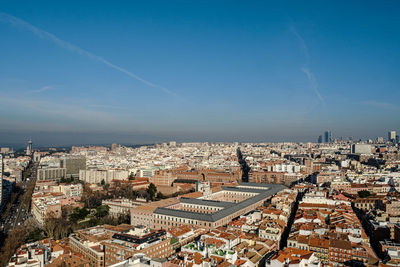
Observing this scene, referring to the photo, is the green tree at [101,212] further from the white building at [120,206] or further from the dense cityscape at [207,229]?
the white building at [120,206]

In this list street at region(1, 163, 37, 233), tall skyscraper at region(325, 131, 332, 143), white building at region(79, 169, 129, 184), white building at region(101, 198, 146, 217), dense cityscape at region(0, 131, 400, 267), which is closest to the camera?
dense cityscape at region(0, 131, 400, 267)

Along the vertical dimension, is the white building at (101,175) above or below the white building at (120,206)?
above

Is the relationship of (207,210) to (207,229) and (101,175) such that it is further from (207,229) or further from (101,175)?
(101,175)

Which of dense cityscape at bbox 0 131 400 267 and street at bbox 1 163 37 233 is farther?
street at bbox 1 163 37 233

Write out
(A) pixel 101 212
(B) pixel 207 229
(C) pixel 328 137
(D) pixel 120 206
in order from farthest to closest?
(C) pixel 328 137, (D) pixel 120 206, (A) pixel 101 212, (B) pixel 207 229

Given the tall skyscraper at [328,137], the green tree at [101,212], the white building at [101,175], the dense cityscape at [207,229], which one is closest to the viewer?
the dense cityscape at [207,229]

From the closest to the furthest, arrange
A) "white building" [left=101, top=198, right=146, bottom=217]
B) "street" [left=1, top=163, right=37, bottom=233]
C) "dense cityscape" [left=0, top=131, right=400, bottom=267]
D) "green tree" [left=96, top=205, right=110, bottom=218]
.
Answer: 1. "dense cityscape" [left=0, top=131, right=400, bottom=267]
2. "street" [left=1, top=163, right=37, bottom=233]
3. "green tree" [left=96, top=205, right=110, bottom=218]
4. "white building" [left=101, top=198, right=146, bottom=217]

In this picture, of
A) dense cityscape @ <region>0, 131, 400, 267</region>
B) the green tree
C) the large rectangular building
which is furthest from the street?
the large rectangular building

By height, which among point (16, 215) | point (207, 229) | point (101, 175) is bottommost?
point (16, 215)

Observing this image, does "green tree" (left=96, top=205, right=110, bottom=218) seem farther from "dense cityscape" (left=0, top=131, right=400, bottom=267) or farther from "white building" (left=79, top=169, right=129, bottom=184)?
"white building" (left=79, top=169, right=129, bottom=184)

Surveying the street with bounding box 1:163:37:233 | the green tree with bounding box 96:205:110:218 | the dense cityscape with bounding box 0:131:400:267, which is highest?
the dense cityscape with bounding box 0:131:400:267

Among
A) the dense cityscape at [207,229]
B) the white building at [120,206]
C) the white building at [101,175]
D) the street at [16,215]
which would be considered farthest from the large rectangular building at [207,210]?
the white building at [101,175]

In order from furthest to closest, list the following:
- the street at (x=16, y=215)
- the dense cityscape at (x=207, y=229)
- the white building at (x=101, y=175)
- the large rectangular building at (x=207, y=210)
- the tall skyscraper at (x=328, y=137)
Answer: the tall skyscraper at (x=328, y=137) → the white building at (x=101, y=175) → the street at (x=16, y=215) → the large rectangular building at (x=207, y=210) → the dense cityscape at (x=207, y=229)

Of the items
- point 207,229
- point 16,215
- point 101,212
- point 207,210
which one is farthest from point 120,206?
point 207,229
